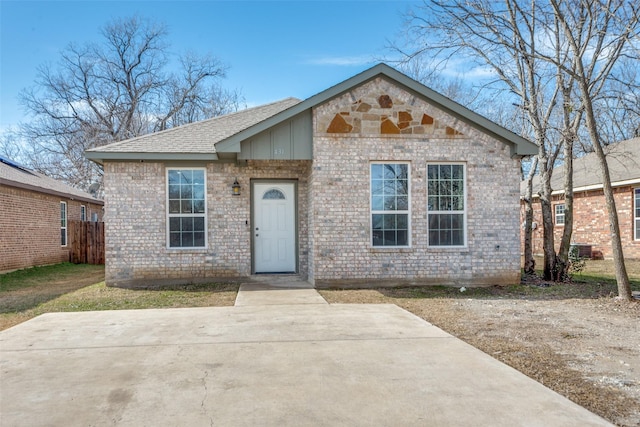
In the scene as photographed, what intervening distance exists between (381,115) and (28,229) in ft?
40.5

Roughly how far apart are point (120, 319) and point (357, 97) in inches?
245

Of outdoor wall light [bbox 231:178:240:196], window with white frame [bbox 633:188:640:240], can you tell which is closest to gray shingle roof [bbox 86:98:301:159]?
outdoor wall light [bbox 231:178:240:196]

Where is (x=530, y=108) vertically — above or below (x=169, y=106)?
below

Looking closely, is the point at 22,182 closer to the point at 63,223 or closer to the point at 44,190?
the point at 44,190

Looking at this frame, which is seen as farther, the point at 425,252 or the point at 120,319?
the point at 425,252

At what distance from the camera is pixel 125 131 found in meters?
28.8

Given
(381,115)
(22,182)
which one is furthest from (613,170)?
(22,182)

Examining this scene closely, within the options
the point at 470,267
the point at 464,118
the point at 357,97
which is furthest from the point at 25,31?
the point at 470,267

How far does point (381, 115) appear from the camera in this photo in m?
9.80

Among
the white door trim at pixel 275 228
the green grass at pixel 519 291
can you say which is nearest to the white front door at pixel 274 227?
the white door trim at pixel 275 228

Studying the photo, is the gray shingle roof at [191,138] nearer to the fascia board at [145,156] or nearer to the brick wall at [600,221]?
the fascia board at [145,156]

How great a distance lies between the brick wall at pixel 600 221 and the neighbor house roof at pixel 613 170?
42 cm

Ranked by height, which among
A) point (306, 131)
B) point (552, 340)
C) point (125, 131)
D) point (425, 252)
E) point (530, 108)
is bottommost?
point (552, 340)

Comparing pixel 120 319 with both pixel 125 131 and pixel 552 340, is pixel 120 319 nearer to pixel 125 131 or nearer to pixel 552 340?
pixel 552 340
